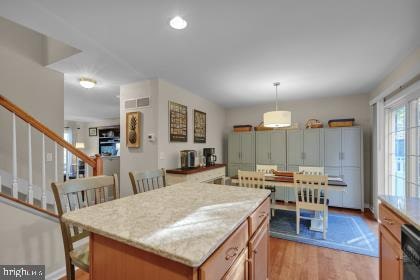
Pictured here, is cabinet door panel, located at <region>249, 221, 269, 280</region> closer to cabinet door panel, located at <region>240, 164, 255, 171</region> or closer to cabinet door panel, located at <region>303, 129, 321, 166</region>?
cabinet door panel, located at <region>303, 129, 321, 166</region>

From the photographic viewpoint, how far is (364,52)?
2.32 metres

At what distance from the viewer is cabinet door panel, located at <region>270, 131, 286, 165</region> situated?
4.59 meters

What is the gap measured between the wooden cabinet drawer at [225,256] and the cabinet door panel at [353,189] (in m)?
3.89

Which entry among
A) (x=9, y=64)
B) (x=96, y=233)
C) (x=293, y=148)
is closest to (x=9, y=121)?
(x=9, y=64)

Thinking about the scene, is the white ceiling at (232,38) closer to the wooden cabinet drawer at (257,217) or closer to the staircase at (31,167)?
the staircase at (31,167)

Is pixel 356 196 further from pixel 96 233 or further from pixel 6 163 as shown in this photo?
pixel 6 163

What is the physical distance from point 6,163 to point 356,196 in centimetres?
584

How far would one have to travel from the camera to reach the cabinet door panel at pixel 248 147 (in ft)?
16.1

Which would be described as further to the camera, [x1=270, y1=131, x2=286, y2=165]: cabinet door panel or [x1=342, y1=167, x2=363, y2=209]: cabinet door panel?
[x1=270, y1=131, x2=286, y2=165]: cabinet door panel

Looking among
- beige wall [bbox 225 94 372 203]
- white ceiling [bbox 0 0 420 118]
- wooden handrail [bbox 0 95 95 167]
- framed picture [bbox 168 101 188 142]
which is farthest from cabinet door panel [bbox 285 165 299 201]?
wooden handrail [bbox 0 95 95 167]

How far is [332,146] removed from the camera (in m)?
4.12

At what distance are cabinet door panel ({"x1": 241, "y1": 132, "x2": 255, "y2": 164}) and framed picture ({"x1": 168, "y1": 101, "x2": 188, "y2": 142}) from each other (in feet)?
5.87

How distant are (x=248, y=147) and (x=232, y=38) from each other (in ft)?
10.8

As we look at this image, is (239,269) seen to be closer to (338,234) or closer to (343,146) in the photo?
(338,234)
